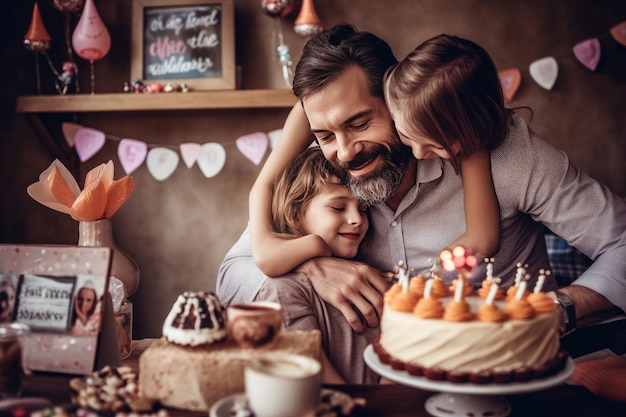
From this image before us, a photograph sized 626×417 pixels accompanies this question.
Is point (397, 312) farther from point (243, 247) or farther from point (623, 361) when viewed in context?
point (243, 247)

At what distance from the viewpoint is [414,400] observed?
1188mm

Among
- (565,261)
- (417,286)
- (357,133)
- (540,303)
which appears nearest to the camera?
(540,303)

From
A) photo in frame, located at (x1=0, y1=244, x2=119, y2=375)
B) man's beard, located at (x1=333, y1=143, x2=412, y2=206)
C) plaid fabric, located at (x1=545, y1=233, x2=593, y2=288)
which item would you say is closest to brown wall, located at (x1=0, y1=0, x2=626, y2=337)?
plaid fabric, located at (x1=545, y1=233, x2=593, y2=288)

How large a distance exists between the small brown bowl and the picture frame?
2132mm

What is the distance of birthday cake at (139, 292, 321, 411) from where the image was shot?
42.4 inches

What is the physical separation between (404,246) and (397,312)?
0.78m

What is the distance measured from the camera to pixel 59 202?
1.56m

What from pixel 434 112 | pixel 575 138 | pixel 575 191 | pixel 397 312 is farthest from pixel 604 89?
pixel 397 312

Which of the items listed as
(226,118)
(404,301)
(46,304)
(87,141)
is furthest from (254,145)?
(404,301)

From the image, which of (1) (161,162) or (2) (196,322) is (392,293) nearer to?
(2) (196,322)

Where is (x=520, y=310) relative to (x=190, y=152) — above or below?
below

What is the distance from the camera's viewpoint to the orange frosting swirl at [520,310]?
1118 mm

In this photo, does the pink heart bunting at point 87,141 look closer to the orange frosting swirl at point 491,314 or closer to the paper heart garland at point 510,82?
the paper heart garland at point 510,82

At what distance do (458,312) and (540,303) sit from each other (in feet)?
0.53
